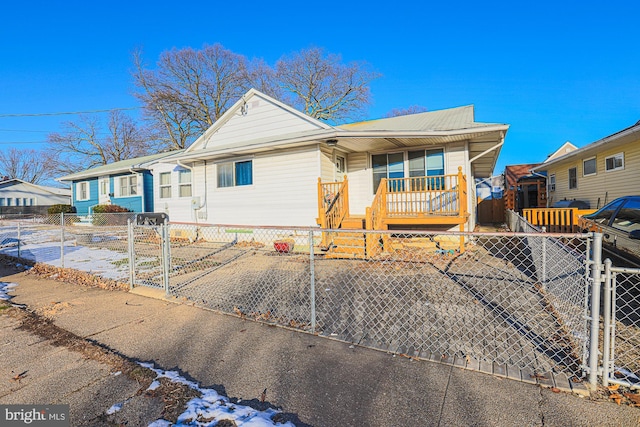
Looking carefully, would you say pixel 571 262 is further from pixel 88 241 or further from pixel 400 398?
pixel 88 241

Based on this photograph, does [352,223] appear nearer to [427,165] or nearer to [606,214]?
[427,165]

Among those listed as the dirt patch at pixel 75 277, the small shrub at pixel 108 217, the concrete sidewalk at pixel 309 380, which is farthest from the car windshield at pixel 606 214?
the small shrub at pixel 108 217

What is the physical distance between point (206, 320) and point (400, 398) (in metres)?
2.59

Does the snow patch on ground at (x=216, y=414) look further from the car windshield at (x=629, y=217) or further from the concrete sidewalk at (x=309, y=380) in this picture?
the car windshield at (x=629, y=217)

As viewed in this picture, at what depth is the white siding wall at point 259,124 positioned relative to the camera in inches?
408

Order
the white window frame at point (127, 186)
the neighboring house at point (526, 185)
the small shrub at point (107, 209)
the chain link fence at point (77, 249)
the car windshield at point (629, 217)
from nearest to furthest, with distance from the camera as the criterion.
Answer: the car windshield at point (629, 217) < the chain link fence at point (77, 249) < the small shrub at point (107, 209) < the white window frame at point (127, 186) < the neighboring house at point (526, 185)

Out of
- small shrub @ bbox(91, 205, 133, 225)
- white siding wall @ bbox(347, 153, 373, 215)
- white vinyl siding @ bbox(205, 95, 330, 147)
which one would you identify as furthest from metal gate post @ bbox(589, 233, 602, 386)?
small shrub @ bbox(91, 205, 133, 225)

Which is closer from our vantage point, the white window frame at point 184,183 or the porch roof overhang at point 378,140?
the porch roof overhang at point 378,140

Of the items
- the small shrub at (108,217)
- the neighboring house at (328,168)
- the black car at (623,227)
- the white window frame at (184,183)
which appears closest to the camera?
the black car at (623,227)

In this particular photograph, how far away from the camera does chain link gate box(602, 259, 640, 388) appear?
90.7 inches

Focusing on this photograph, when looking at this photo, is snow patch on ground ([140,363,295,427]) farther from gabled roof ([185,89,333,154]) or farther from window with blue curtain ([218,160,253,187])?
window with blue curtain ([218,160,253,187])

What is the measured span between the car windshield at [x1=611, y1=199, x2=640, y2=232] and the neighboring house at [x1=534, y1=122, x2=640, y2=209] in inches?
179

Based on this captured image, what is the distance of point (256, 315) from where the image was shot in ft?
13.3

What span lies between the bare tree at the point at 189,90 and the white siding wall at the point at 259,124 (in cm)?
1866
